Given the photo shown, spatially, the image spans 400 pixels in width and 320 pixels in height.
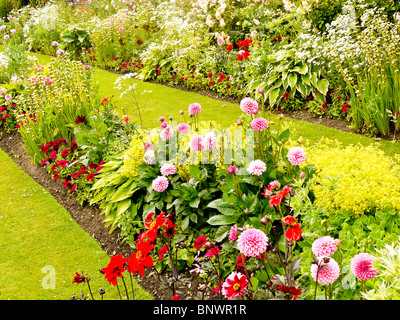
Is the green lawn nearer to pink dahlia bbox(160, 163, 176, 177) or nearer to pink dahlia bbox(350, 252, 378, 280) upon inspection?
pink dahlia bbox(160, 163, 176, 177)

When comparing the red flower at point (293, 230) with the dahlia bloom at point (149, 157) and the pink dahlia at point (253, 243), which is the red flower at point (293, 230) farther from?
the dahlia bloom at point (149, 157)

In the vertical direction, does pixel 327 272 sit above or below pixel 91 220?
above

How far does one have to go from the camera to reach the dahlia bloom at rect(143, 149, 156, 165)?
3040 mm

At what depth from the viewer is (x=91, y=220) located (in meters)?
3.60

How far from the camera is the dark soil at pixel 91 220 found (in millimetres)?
2703

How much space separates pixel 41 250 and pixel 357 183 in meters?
2.58

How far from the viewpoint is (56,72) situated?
4.67m

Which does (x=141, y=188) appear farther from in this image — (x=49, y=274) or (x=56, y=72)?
(x=56, y=72)

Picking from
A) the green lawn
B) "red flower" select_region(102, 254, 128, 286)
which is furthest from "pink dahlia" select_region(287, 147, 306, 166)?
the green lawn

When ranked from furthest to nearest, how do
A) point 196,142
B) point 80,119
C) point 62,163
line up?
point 80,119, point 62,163, point 196,142

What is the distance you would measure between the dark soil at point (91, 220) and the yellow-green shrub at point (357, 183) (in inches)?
41.1

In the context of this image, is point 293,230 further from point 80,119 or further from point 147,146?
point 80,119

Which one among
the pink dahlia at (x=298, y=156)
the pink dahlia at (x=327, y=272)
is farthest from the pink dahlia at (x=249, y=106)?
the pink dahlia at (x=327, y=272)

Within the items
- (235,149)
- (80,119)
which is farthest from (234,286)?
(80,119)
